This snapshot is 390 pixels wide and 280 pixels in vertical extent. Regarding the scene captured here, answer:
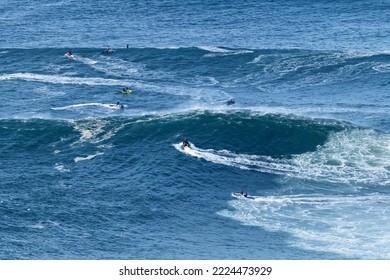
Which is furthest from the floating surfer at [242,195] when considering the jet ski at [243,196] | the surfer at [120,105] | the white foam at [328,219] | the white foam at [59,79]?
the white foam at [59,79]

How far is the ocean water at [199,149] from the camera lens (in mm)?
107250

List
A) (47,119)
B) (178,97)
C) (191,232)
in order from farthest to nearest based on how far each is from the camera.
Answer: (178,97) → (47,119) → (191,232)

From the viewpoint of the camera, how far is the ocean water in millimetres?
107250

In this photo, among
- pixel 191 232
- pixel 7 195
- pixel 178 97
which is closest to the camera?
pixel 191 232

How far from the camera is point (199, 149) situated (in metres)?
Answer: 137

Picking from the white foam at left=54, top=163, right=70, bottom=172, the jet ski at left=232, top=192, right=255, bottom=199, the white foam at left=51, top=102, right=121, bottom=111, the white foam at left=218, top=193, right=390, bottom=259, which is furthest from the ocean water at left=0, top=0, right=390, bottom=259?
the jet ski at left=232, top=192, right=255, bottom=199

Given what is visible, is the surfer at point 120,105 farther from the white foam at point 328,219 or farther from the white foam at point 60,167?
the white foam at point 328,219

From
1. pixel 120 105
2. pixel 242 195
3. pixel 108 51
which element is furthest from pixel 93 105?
pixel 242 195

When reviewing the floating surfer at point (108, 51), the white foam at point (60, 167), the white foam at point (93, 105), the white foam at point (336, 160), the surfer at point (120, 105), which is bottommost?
the white foam at point (60, 167)

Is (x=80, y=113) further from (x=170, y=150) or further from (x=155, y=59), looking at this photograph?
(x=155, y=59)

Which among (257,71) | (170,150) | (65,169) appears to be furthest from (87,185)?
(257,71)

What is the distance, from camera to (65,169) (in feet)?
429

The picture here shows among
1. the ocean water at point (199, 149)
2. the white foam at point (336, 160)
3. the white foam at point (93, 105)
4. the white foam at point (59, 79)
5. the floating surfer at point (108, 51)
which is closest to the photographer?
the ocean water at point (199, 149)

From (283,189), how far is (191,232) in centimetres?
1916
